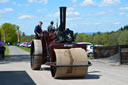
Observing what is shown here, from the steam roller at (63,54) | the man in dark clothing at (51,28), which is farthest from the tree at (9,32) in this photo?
the steam roller at (63,54)

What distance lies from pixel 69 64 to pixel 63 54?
1.47 feet

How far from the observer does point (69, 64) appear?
35.0ft


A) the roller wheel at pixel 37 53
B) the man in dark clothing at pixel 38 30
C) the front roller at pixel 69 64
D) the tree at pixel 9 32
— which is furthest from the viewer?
the tree at pixel 9 32

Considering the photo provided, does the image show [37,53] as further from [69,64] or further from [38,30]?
[69,64]

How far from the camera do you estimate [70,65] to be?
10609 mm

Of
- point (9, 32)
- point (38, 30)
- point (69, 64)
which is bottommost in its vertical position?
point (69, 64)

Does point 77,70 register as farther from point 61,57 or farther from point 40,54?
point 40,54

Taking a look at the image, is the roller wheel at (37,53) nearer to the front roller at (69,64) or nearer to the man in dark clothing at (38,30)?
the man in dark clothing at (38,30)

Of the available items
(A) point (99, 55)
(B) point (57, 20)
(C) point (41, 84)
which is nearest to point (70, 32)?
(B) point (57, 20)

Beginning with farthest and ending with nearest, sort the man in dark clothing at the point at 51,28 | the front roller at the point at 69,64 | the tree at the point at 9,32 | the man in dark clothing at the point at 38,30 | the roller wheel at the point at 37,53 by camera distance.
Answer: the tree at the point at 9,32 → the man in dark clothing at the point at 38,30 → the man in dark clothing at the point at 51,28 → the roller wheel at the point at 37,53 → the front roller at the point at 69,64

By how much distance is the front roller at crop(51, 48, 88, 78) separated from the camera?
10.6m

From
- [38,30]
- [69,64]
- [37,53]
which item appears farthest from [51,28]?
[69,64]

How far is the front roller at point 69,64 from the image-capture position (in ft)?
34.7

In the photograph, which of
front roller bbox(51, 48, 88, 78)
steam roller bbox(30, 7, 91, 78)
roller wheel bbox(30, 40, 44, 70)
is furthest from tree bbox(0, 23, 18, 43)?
front roller bbox(51, 48, 88, 78)
